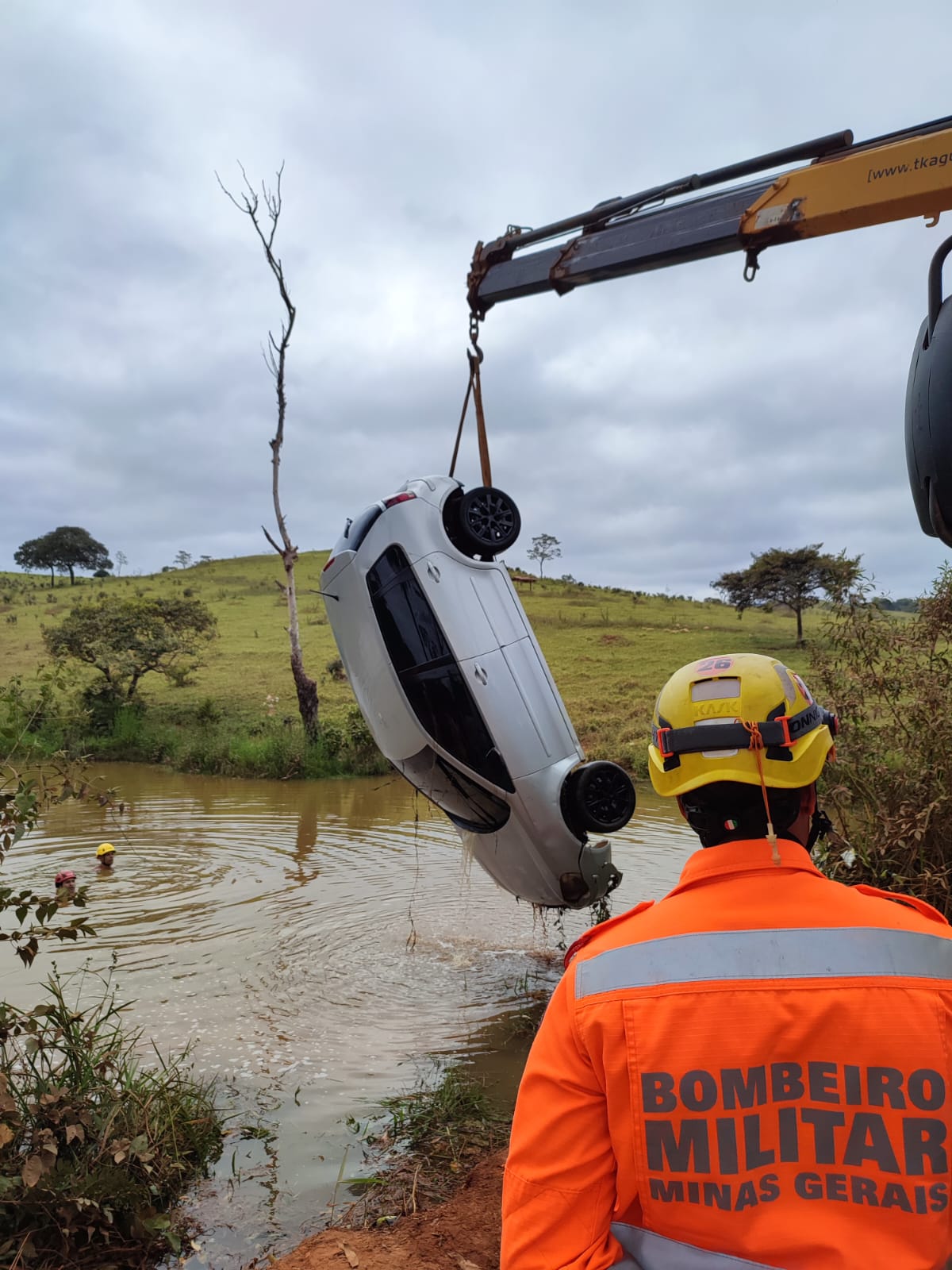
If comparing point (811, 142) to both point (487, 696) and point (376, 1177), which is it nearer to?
point (487, 696)

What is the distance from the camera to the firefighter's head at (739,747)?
1.37m

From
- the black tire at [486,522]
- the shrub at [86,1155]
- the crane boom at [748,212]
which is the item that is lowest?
the shrub at [86,1155]

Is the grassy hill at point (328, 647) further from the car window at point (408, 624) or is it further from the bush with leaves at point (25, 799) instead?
the bush with leaves at point (25, 799)

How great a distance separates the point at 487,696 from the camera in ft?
15.2

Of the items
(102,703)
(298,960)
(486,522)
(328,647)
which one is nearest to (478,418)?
(486,522)

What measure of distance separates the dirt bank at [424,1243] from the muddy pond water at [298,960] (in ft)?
0.85

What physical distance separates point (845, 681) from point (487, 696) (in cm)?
226

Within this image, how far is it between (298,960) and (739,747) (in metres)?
5.83

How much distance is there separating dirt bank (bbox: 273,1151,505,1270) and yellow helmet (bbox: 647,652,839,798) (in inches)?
93.0

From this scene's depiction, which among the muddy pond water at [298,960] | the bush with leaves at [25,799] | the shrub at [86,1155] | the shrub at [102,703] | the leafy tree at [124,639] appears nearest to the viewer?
the shrub at [86,1155]

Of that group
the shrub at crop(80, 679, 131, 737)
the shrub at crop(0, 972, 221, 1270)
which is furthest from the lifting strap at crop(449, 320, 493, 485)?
the shrub at crop(80, 679, 131, 737)

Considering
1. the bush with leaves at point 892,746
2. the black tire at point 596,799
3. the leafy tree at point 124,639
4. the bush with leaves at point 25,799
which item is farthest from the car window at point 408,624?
the leafy tree at point 124,639

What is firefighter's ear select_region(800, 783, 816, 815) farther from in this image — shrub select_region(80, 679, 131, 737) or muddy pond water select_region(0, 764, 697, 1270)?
shrub select_region(80, 679, 131, 737)

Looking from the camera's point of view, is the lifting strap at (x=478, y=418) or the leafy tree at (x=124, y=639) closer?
the lifting strap at (x=478, y=418)
